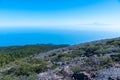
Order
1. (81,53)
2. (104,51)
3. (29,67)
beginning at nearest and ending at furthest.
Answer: (29,67), (104,51), (81,53)

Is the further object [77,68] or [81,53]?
[81,53]

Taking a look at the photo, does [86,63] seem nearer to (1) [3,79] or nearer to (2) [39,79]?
(2) [39,79]

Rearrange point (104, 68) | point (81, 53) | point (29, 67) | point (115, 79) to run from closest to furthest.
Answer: point (115, 79)
point (104, 68)
point (29, 67)
point (81, 53)

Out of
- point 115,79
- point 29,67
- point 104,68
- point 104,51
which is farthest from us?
point 104,51

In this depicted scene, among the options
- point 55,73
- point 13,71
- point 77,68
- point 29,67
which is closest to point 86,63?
point 77,68

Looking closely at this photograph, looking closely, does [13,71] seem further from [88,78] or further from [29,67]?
[88,78]

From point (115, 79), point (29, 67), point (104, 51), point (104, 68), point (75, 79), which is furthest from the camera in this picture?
point (104, 51)

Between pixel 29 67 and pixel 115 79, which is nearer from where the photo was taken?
pixel 115 79

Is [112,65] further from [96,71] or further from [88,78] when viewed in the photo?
[88,78]

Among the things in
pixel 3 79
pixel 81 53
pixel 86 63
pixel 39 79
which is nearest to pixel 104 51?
pixel 81 53
